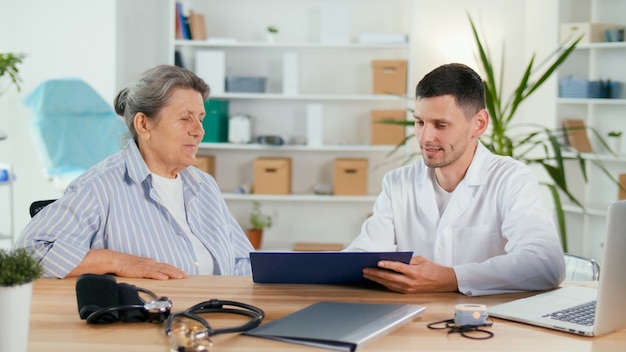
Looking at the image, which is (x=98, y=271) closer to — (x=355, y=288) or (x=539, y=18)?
(x=355, y=288)

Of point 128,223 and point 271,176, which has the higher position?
point 128,223

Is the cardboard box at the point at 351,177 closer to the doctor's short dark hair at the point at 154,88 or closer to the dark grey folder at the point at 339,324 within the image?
the doctor's short dark hair at the point at 154,88

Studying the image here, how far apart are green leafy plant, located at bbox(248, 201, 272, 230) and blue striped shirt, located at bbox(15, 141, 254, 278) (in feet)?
10.9

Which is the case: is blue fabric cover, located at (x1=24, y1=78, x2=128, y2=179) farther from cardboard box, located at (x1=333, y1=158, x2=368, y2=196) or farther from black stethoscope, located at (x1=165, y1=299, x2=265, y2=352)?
black stethoscope, located at (x1=165, y1=299, x2=265, y2=352)

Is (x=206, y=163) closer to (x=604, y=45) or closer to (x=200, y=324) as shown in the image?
(x=604, y=45)

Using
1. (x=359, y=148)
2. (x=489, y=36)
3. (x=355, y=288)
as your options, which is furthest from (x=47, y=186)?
(x=355, y=288)

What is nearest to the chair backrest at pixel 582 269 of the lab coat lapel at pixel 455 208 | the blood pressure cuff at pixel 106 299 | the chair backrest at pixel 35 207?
the lab coat lapel at pixel 455 208

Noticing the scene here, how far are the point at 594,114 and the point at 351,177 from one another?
171 cm

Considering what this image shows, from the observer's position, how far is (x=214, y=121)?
5832 millimetres

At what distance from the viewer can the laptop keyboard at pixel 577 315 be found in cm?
175

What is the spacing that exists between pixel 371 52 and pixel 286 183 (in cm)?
114

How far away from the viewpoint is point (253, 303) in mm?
1891

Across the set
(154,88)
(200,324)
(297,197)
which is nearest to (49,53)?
(297,197)

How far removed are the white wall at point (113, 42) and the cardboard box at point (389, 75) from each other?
0.42ft
